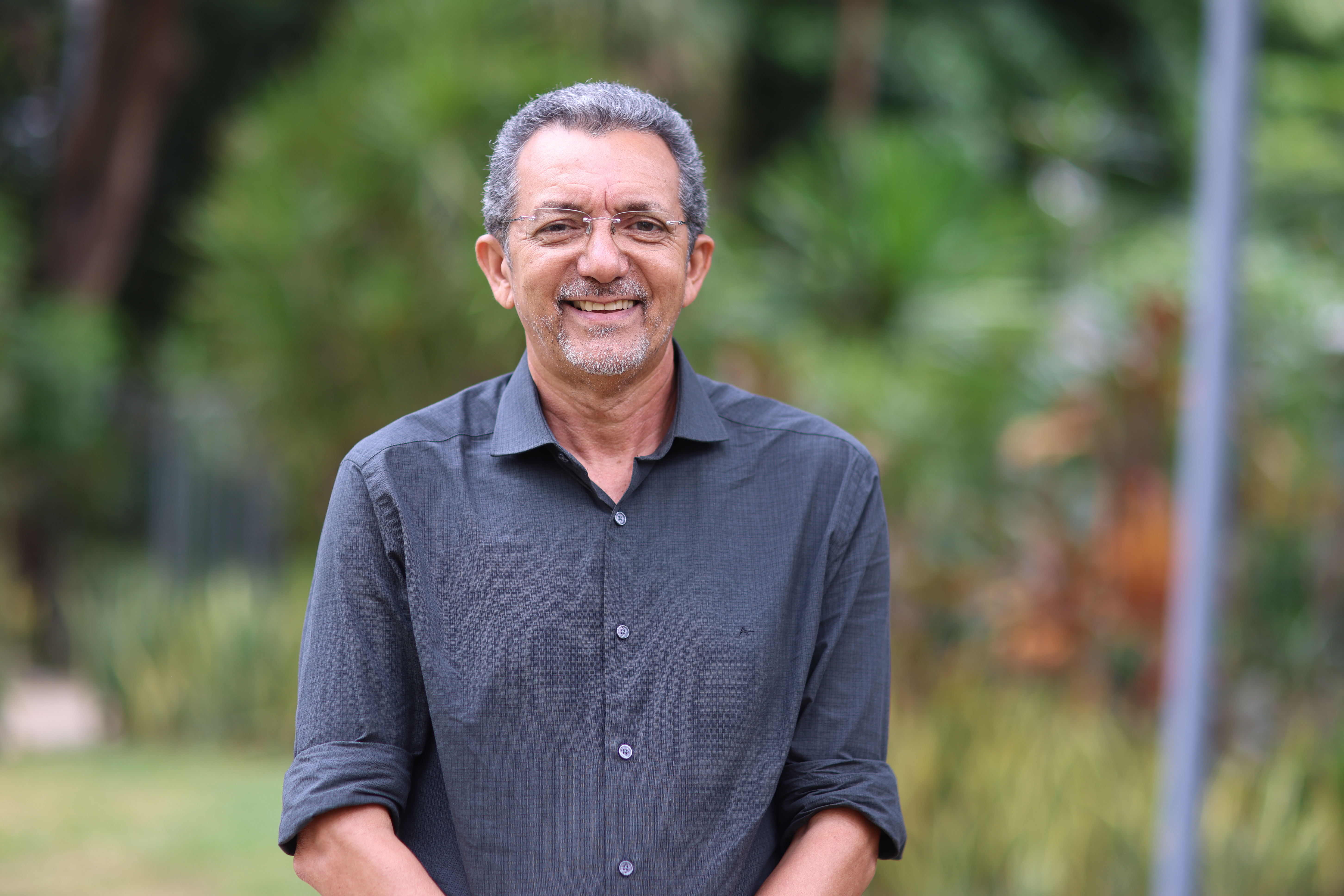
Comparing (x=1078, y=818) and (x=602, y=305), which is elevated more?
(x=602, y=305)

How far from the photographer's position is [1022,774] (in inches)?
204

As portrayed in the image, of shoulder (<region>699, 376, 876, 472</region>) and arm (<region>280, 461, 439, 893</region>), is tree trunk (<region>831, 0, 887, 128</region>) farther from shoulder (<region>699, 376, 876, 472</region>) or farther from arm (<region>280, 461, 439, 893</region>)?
arm (<region>280, 461, 439, 893</region>)

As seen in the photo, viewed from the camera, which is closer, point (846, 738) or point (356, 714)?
point (356, 714)

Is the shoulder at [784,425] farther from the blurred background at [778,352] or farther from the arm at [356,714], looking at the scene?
the blurred background at [778,352]

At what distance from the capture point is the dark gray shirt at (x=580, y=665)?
1893 millimetres

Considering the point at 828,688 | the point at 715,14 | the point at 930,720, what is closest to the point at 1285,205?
the point at 715,14

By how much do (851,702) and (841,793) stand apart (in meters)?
0.12

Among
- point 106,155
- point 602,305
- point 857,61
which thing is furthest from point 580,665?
point 857,61

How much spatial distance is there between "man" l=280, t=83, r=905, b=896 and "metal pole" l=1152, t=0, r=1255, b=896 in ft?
9.30

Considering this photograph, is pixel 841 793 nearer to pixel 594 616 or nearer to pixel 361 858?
pixel 594 616

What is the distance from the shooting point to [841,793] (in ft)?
6.42

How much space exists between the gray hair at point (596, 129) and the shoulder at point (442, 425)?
23cm

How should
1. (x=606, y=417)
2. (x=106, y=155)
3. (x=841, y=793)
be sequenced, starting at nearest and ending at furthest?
(x=841, y=793) → (x=606, y=417) → (x=106, y=155)

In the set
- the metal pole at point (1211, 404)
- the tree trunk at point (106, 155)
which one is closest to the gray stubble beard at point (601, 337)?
the metal pole at point (1211, 404)
